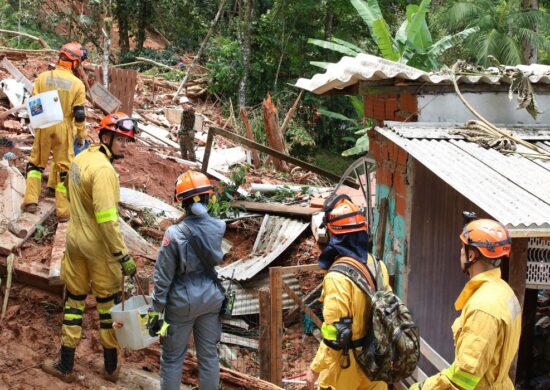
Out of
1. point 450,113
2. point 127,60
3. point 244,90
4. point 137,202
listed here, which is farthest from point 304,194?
point 127,60

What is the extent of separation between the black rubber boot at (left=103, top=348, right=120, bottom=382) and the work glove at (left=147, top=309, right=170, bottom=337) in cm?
93

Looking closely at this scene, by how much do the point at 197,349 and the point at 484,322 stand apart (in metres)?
2.68

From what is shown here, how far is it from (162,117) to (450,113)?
10.7 m

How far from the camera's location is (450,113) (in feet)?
22.1

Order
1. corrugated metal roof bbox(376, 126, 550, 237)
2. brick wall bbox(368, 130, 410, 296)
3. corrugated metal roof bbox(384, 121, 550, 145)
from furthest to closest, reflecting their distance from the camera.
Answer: brick wall bbox(368, 130, 410, 296)
corrugated metal roof bbox(384, 121, 550, 145)
corrugated metal roof bbox(376, 126, 550, 237)

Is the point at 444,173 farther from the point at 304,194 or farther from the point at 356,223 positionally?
the point at 304,194

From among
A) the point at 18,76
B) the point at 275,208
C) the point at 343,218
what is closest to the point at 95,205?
the point at 343,218

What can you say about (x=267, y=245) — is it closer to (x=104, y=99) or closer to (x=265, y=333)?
(x=265, y=333)

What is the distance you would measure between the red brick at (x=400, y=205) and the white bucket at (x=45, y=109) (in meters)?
3.83

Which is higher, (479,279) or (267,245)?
Result: (479,279)

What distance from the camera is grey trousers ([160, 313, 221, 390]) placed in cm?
527

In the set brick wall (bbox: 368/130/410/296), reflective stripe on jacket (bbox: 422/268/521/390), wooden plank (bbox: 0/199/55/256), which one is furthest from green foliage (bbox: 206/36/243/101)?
reflective stripe on jacket (bbox: 422/268/521/390)

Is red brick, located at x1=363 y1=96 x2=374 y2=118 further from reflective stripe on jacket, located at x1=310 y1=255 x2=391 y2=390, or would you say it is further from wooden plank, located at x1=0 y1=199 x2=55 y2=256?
wooden plank, located at x1=0 y1=199 x2=55 y2=256

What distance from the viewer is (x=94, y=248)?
560 cm
